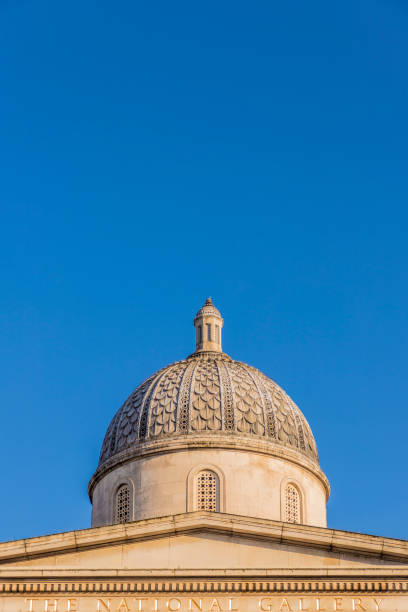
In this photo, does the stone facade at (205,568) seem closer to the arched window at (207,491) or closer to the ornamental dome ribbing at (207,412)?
the arched window at (207,491)

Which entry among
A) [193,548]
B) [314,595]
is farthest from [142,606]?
[314,595]

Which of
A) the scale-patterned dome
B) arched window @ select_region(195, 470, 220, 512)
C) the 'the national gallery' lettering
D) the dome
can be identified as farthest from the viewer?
the scale-patterned dome

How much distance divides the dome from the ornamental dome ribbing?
3 centimetres

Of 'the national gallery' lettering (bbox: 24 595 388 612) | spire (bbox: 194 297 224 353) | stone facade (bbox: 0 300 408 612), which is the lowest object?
'the national gallery' lettering (bbox: 24 595 388 612)

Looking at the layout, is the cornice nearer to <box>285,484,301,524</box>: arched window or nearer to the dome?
the dome

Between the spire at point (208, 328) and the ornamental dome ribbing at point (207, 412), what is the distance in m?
1.49

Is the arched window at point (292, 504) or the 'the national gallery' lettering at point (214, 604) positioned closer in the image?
the 'the national gallery' lettering at point (214, 604)

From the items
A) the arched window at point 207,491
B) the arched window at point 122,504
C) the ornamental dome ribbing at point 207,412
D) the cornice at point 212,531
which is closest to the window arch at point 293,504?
the ornamental dome ribbing at point 207,412

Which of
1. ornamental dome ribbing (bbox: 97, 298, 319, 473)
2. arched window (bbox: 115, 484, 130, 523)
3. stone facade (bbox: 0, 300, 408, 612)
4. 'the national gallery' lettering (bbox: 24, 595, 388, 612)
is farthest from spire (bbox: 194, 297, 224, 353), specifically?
'the national gallery' lettering (bbox: 24, 595, 388, 612)

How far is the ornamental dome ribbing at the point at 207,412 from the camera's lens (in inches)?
1732

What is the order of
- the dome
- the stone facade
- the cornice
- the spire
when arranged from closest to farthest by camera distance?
1. the stone facade
2. the cornice
3. the dome
4. the spire

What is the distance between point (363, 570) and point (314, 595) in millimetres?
1281

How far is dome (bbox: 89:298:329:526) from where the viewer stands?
1673 inches

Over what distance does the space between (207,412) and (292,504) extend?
13.6 ft
